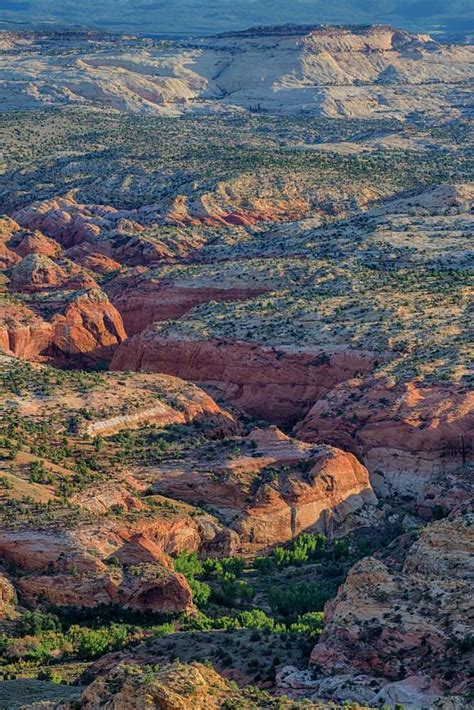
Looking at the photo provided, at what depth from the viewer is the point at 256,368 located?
205 ft

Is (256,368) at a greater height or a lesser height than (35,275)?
greater

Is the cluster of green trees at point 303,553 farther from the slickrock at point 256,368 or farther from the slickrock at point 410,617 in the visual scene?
the slickrock at point 256,368

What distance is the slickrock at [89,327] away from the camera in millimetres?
69750

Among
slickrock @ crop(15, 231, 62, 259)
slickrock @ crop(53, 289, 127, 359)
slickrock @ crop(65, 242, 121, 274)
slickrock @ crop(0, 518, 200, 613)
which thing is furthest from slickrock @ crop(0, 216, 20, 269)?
slickrock @ crop(0, 518, 200, 613)

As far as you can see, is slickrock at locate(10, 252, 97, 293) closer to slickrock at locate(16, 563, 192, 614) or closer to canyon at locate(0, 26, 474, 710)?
canyon at locate(0, 26, 474, 710)

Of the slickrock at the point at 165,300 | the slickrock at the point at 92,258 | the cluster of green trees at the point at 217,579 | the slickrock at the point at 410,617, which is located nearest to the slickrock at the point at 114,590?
the cluster of green trees at the point at 217,579

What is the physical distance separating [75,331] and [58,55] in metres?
136

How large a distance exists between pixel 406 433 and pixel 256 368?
10512 millimetres

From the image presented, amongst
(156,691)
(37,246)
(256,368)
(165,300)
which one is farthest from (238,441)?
(37,246)

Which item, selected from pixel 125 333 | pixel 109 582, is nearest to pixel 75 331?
pixel 125 333

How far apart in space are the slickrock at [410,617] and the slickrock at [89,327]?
34718 mm

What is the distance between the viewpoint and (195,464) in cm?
5022

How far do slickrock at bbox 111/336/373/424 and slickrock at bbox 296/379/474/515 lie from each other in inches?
158

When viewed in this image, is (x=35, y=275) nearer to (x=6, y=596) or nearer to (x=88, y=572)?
(x=88, y=572)
